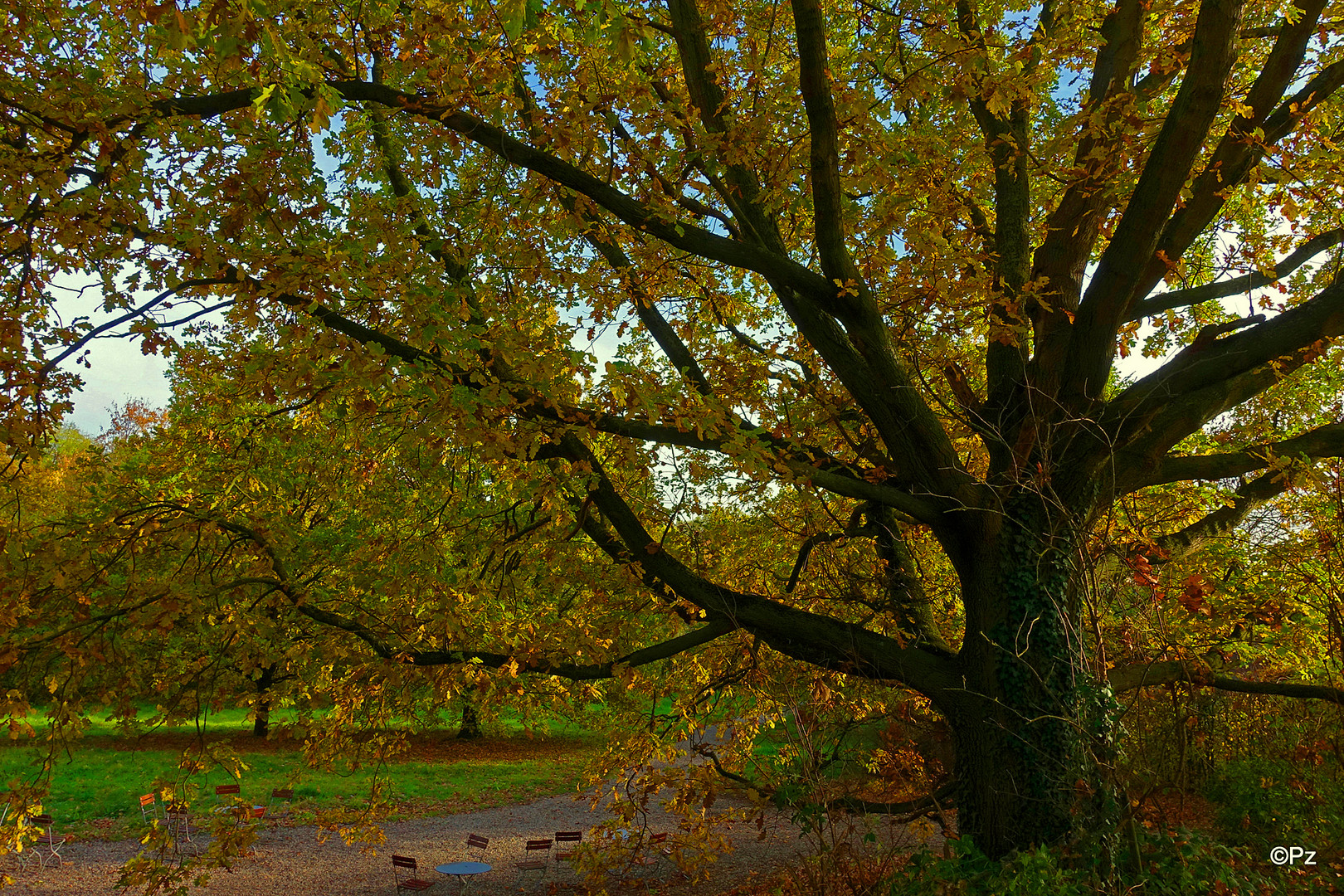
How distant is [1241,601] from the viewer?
7848mm

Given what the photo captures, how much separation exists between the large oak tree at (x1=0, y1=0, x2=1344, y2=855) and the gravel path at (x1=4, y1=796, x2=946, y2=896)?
489 cm

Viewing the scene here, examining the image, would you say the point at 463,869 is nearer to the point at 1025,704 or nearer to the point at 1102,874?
the point at 1025,704

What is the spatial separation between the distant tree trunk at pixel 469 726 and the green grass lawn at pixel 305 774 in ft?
0.94

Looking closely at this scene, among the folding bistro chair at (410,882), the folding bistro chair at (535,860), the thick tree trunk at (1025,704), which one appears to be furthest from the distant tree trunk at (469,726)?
the thick tree trunk at (1025,704)

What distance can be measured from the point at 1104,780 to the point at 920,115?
5176mm

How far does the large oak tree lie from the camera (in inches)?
190

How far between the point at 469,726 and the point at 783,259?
21.6 meters

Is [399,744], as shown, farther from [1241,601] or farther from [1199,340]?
[1241,601]

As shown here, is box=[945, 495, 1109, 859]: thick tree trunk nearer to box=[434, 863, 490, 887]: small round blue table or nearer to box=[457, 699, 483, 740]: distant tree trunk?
box=[434, 863, 490, 887]: small round blue table

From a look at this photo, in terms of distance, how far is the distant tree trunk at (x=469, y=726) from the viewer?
22577mm

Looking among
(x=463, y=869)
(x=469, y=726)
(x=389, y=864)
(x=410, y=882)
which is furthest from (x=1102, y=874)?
(x=469, y=726)

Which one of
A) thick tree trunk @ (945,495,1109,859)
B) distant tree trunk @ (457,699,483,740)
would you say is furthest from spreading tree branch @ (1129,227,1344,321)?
distant tree trunk @ (457,699,483,740)

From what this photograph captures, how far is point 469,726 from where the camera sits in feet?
77.8

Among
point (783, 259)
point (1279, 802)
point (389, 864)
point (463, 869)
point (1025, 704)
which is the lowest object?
point (389, 864)
